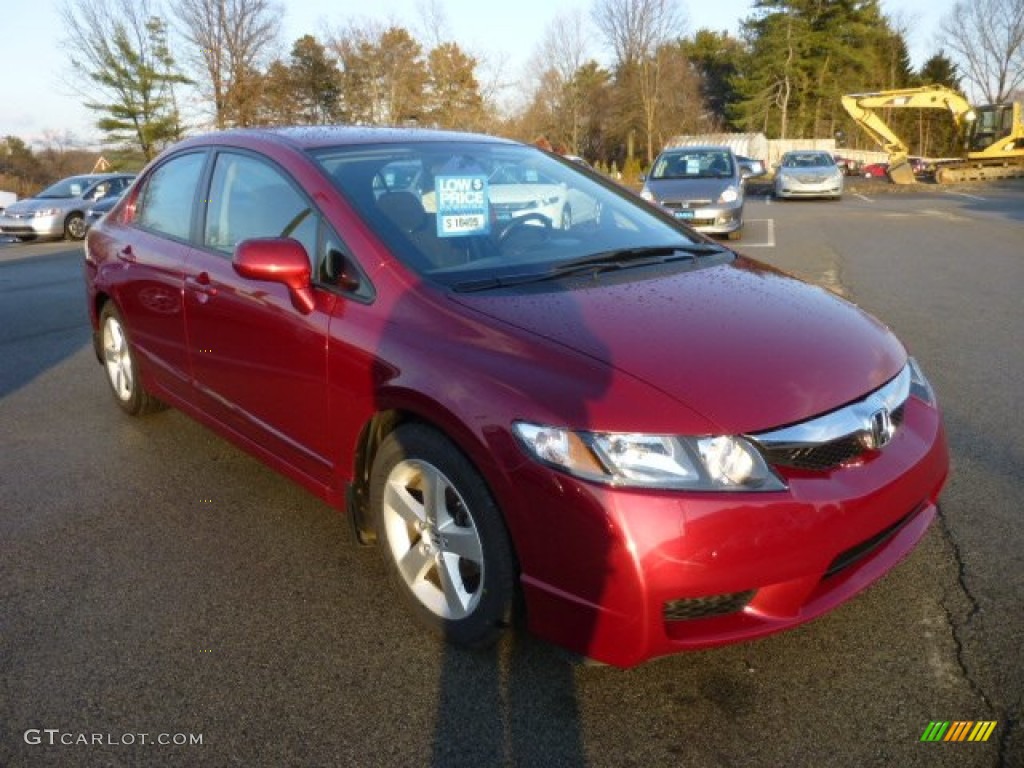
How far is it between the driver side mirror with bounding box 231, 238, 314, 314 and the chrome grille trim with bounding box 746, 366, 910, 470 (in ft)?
5.20

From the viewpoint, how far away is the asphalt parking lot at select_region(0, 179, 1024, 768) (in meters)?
2.19

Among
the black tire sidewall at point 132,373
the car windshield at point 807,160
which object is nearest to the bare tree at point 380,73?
the car windshield at point 807,160

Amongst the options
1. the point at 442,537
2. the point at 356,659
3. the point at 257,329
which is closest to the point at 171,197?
the point at 257,329

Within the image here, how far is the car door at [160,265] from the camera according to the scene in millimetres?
3850

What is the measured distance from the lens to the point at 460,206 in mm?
3193

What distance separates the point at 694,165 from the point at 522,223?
38.8 ft

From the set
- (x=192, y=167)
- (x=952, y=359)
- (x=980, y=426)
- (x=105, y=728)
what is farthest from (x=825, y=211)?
(x=105, y=728)

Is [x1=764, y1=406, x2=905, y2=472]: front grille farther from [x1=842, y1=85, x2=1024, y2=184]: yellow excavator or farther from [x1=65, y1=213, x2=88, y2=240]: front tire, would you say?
[x1=842, y1=85, x2=1024, y2=184]: yellow excavator

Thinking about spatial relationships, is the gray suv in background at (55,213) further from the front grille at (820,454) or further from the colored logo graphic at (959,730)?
the colored logo graphic at (959,730)

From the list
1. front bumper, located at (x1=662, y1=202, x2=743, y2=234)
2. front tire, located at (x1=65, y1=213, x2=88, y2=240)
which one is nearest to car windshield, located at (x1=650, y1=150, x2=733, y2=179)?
front bumper, located at (x1=662, y1=202, x2=743, y2=234)

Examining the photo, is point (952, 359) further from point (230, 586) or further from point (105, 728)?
point (105, 728)

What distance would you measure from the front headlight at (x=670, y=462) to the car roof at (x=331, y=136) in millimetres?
1890

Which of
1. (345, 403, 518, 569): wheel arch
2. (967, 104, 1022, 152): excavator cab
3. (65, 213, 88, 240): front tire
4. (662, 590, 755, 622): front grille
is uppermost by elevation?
(967, 104, 1022, 152): excavator cab

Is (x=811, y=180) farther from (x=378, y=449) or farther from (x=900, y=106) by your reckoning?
(x=378, y=449)
